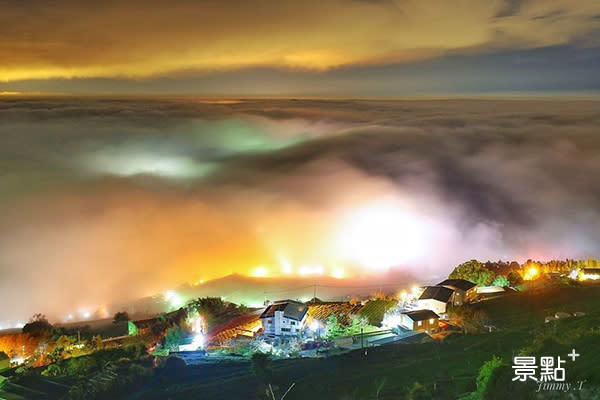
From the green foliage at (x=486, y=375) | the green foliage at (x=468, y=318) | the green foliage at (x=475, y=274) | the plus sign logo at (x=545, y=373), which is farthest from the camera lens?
the green foliage at (x=475, y=274)

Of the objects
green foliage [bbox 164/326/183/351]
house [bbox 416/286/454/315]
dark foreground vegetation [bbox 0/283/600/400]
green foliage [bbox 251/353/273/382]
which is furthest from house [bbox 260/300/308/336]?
house [bbox 416/286/454/315]

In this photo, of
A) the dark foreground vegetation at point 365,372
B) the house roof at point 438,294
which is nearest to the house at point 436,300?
the house roof at point 438,294

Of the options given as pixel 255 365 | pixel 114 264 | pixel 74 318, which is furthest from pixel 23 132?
pixel 255 365

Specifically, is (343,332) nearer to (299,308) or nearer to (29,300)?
(299,308)

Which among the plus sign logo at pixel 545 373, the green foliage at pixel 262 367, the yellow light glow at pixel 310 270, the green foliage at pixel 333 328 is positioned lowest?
the green foliage at pixel 262 367

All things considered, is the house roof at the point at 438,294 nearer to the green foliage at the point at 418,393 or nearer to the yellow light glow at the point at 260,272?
the green foliage at the point at 418,393

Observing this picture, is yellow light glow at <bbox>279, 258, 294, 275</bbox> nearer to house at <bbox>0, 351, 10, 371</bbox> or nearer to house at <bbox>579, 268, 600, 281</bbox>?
house at <bbox>579, 268, 600, 281</bbox>
